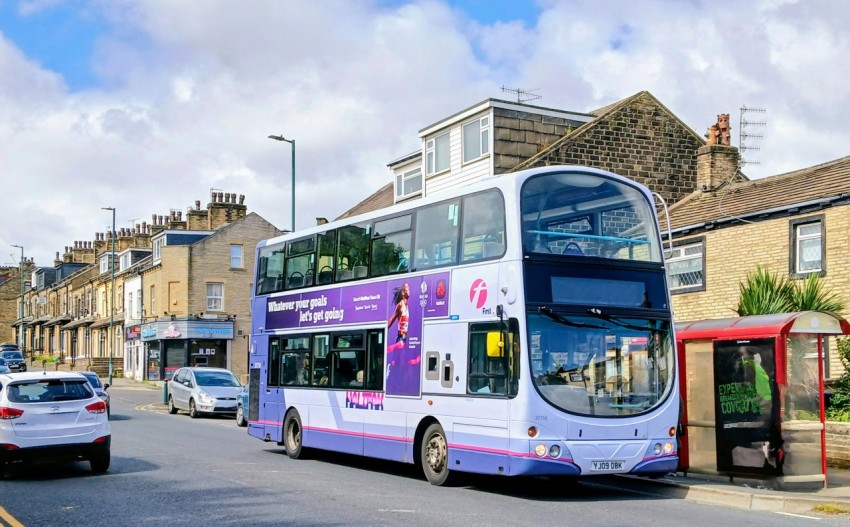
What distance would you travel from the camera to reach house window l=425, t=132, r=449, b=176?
32.6m

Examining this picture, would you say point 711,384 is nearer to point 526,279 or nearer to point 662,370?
point 662,370

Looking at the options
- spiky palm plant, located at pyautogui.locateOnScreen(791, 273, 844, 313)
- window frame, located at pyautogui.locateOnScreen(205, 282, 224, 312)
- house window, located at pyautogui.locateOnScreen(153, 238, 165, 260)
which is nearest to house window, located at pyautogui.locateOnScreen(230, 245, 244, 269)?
window frame, located at pyautogui.locateOnScreen(205, 282, 224, 312)

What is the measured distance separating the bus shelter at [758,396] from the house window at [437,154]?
18390 mm

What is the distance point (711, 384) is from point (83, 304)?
247 ft

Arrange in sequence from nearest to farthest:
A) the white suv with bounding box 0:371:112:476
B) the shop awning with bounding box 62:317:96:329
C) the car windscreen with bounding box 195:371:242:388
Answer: the white suv with bounding box 0:371:112:476 → the car windscreen with bounding box 195:371:242:388 → the shop awning with bounding box 62:317:96:329

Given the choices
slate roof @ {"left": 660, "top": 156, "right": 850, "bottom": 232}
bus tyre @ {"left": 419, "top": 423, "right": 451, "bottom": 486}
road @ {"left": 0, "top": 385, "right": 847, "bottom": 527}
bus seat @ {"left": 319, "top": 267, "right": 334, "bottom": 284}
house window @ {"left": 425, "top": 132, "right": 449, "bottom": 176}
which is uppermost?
house window @ {"left": 425, "top": 132, "right": 449, "bottom": 176}

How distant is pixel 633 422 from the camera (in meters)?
12.9

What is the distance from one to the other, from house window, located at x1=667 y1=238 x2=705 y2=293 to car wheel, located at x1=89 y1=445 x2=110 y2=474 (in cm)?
1427

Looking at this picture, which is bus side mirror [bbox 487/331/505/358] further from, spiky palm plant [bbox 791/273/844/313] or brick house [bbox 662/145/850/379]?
brick house [bbox 662/145/850/379]

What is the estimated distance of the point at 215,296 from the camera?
6100 cm

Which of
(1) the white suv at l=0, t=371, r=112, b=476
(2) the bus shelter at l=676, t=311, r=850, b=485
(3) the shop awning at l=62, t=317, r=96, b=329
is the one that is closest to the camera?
(2) the bus shelter at l=676, t=311, r=850, b=485

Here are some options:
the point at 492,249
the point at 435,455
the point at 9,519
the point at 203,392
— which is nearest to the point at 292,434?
the point at 435,455

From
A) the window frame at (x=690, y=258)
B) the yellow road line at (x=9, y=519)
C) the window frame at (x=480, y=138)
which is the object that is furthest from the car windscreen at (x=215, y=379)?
the yellow road line at (x=9, y=519)

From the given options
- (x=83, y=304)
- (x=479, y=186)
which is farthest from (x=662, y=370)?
(x=83, y=304)
